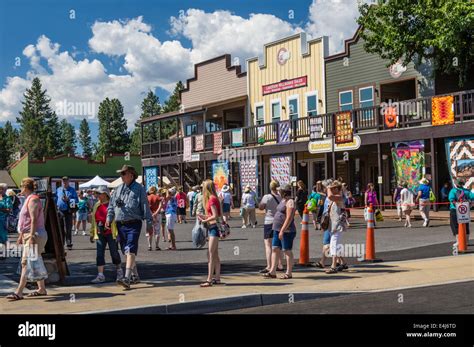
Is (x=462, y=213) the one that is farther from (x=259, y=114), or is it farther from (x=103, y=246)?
(x=259, y=114)

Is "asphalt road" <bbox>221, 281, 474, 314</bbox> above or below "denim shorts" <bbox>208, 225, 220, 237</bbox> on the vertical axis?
below

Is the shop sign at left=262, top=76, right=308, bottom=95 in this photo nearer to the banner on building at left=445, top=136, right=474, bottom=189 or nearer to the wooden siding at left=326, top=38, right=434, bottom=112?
the wooden siding at left=326, top=38, right=434, bottom=112

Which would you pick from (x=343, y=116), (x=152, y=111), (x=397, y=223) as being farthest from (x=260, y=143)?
(x=152, y=111)

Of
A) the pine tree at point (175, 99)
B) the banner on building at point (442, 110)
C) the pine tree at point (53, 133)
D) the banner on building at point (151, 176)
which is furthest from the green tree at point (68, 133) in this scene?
the banner on building at point (442, 110)

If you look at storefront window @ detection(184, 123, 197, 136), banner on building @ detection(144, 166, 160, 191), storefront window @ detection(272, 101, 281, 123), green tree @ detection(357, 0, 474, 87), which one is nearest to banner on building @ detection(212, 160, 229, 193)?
storefront window @ detection(272, 101, 281, 123)

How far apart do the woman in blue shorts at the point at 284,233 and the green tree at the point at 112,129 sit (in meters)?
89.1

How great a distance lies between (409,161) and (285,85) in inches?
425

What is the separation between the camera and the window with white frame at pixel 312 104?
3356 centimetres

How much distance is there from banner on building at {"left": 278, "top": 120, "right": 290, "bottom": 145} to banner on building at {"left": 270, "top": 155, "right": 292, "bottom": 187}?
76cm

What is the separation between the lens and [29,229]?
9758 millimetres

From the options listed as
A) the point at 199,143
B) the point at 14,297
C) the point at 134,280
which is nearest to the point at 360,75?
the point at 199,143

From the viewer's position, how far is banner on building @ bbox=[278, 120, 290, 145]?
1277 inches

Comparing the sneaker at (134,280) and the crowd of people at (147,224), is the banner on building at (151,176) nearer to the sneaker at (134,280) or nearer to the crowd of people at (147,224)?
the crowd of people at (147,224)
